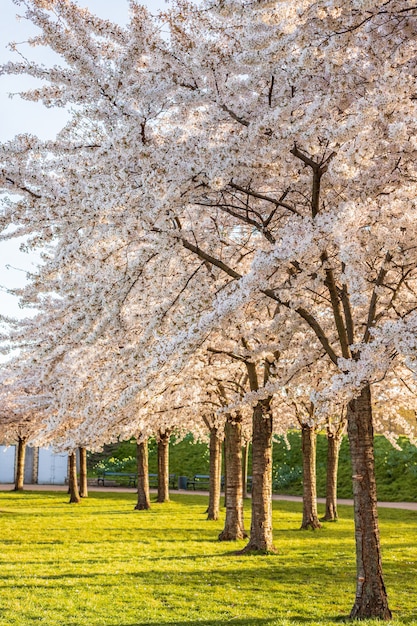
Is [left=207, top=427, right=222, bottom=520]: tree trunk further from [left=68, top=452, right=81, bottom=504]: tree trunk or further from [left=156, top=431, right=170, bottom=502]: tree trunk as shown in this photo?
[left=68, top=452, right=81, bottom=504]: tree trunk

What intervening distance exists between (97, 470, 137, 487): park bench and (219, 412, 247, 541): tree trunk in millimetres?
24546

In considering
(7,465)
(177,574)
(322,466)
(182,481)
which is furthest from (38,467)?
(177,574)

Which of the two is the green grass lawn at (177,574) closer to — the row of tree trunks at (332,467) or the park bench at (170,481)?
the row of tree trunks at (332,467)

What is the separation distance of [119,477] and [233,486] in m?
27.8

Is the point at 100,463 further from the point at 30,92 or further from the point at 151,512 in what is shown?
the point at 30,92

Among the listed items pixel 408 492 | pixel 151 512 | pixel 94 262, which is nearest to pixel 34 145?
pixel 94 262

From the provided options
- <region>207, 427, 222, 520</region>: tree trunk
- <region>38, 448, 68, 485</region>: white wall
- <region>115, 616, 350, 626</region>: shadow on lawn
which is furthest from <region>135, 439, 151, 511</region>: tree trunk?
<region>38, 448, 68, 485</region>: white wall

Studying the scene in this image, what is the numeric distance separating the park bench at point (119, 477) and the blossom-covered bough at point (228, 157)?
32053 mm

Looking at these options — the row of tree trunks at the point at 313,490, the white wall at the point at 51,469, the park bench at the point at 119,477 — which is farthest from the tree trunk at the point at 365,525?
the white wall at the point at 51,469

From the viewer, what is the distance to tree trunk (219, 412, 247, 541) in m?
16.0

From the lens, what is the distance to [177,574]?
38.3 feet

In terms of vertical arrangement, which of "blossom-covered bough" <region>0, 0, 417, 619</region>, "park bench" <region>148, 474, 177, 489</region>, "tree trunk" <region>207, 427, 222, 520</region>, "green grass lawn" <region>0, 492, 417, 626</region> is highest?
"blossom-covered bough" <region>0, 0, 417, 619</region>

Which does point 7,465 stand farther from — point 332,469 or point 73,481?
point 332,469

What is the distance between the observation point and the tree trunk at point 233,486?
1595 centimetres
